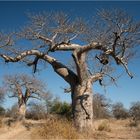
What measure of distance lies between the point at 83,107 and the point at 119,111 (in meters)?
29.8

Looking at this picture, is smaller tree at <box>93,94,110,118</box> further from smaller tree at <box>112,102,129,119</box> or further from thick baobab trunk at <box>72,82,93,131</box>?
thick baobab trunk at <box>72,82,93,131</box>

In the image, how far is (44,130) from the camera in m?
9.41

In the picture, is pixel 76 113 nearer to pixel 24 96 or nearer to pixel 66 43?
pixel 66 43

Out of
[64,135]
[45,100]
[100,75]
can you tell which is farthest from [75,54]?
[45,100]

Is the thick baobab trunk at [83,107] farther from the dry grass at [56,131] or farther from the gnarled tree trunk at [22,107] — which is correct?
the gnarled tree trunk at [22,107]

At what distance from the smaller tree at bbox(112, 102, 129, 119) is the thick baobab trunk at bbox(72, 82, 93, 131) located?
86.6 feet

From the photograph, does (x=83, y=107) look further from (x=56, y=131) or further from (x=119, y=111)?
(x=119, y=111)

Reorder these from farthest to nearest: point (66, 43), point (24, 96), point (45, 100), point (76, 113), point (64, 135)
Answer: point (45, 100)
point (24, 96)
point (66, 43)
point (76, 113)
point (64, 135)

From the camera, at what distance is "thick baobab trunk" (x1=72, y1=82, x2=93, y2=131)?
10434mm

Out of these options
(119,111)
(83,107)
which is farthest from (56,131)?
(119,111)

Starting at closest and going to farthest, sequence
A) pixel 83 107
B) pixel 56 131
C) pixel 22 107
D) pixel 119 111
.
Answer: pixel 56 131 → pixel 83 107 → pixel 22 107 → pixel 119 111

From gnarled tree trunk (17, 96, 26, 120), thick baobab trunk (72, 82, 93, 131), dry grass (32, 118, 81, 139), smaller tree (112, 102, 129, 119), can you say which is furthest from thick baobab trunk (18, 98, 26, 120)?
dry grass (32, 118, 81, 139)

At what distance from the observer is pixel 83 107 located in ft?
34.6

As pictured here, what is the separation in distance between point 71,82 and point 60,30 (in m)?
1.85
